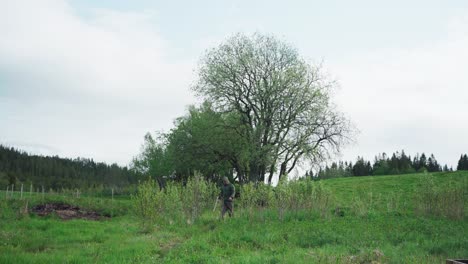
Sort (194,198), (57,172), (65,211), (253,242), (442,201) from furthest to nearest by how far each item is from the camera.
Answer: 1. (57,172)
2. (65,211)
3. (442,201)
4. (194,198)
5. (253,242)

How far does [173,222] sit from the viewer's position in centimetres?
1889

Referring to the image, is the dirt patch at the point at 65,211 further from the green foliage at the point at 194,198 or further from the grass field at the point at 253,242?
the green foliage at the point at 194,198

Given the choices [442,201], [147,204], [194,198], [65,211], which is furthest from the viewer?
[65,211]

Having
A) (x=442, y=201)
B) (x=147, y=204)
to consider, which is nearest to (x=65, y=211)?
(x=147, y=204)

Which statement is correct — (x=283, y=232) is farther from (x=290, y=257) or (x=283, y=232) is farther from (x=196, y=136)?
(x=196, y=136)

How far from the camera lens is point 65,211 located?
929 inches

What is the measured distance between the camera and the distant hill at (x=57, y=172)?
318 feet

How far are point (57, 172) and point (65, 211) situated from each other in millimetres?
93953

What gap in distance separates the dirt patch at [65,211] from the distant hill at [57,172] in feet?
213

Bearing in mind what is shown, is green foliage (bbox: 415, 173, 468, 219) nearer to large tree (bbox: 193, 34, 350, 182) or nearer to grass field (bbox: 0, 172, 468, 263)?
grass field (bbox: 0, 172, 468, 263)

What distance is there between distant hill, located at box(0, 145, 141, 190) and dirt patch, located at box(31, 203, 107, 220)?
64.8m

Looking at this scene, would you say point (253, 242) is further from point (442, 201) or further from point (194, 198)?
point (442, 201)

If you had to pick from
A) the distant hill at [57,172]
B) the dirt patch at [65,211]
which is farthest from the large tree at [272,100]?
the distant hill at [57,172]

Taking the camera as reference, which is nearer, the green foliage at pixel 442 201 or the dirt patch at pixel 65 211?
the green foliage at pixel 442 201
